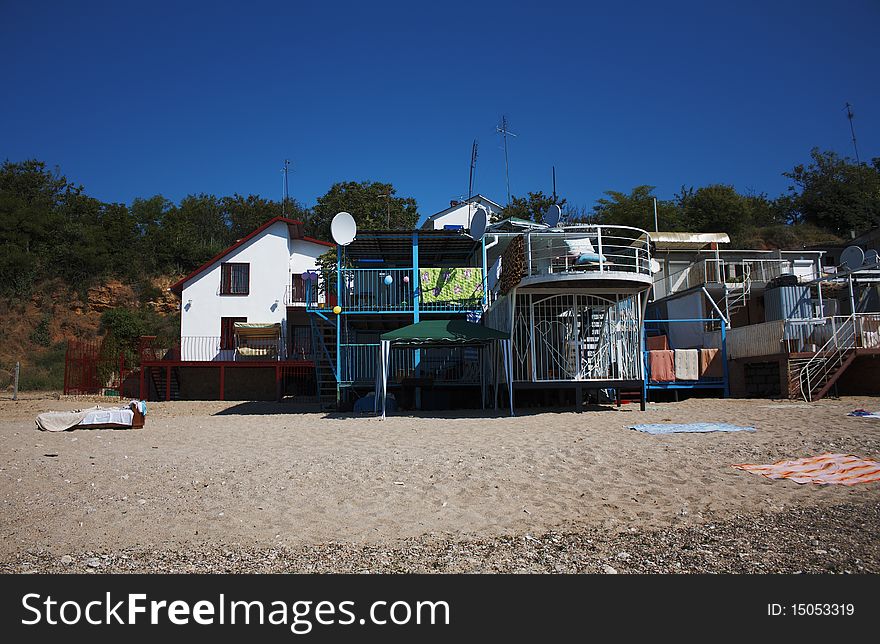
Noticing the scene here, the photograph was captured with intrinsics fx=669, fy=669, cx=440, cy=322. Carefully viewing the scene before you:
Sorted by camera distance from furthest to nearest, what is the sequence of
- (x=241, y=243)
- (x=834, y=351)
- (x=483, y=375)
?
(x=241, y=243)
(x=483, y=375)
(x=834, y=351)

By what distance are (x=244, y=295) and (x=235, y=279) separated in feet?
2.90

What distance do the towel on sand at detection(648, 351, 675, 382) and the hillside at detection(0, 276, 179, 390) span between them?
26.6 metres

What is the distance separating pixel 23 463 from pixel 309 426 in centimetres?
571

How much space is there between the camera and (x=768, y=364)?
64.9 feet

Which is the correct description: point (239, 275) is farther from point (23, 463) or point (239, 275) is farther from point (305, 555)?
point (305, 555)

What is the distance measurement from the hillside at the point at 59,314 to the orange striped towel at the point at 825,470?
33.2 meters

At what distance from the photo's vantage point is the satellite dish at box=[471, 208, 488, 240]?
18891 mm

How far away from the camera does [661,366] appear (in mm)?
20625

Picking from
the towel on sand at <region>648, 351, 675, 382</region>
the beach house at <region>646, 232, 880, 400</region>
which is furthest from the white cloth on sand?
the towel on sand at <region>648, 351, 675, 382</region>

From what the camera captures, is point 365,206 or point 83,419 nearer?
point 83,419

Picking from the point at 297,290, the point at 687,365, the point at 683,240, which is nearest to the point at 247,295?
the point at 297,290

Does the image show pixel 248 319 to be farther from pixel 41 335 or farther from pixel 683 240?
pixel 683 240
